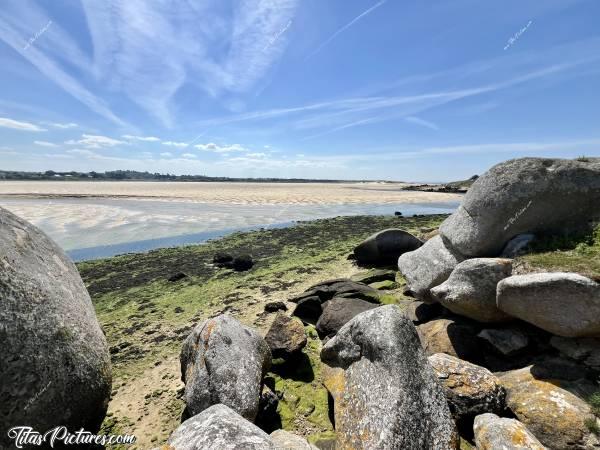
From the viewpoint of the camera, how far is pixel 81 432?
5.71 meters

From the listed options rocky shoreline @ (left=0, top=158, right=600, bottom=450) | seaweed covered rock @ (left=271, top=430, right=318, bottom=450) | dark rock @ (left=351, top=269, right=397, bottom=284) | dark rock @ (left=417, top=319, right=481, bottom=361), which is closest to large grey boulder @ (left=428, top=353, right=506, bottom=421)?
rocky shoreline @ (left=0, top=158, right=600, bottom=450)

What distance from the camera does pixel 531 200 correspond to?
8477mm

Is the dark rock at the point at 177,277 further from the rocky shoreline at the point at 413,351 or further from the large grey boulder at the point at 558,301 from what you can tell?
the large grey boulder at the point at 558,301

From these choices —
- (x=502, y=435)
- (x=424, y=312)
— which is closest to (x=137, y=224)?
(x=424, y=312)

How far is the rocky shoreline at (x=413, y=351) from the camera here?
16.3ft

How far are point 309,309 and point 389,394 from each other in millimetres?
6152

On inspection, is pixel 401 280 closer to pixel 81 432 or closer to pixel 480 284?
pixel 480 284

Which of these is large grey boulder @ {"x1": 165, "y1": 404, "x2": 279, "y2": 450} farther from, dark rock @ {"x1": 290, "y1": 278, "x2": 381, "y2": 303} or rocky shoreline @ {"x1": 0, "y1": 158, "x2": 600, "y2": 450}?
dark rock @ {"x1": 290, "y1": 278, "x2": 381, "y2": 303}

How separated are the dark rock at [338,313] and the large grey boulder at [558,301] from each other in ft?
13.3

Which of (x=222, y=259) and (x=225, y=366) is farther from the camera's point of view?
(x=222, y=259)

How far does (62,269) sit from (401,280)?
1144 centimetres

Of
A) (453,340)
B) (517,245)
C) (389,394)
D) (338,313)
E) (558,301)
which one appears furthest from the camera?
(338,313)

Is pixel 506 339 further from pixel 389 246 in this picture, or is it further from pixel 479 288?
pixel 389 246

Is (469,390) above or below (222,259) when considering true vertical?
above
